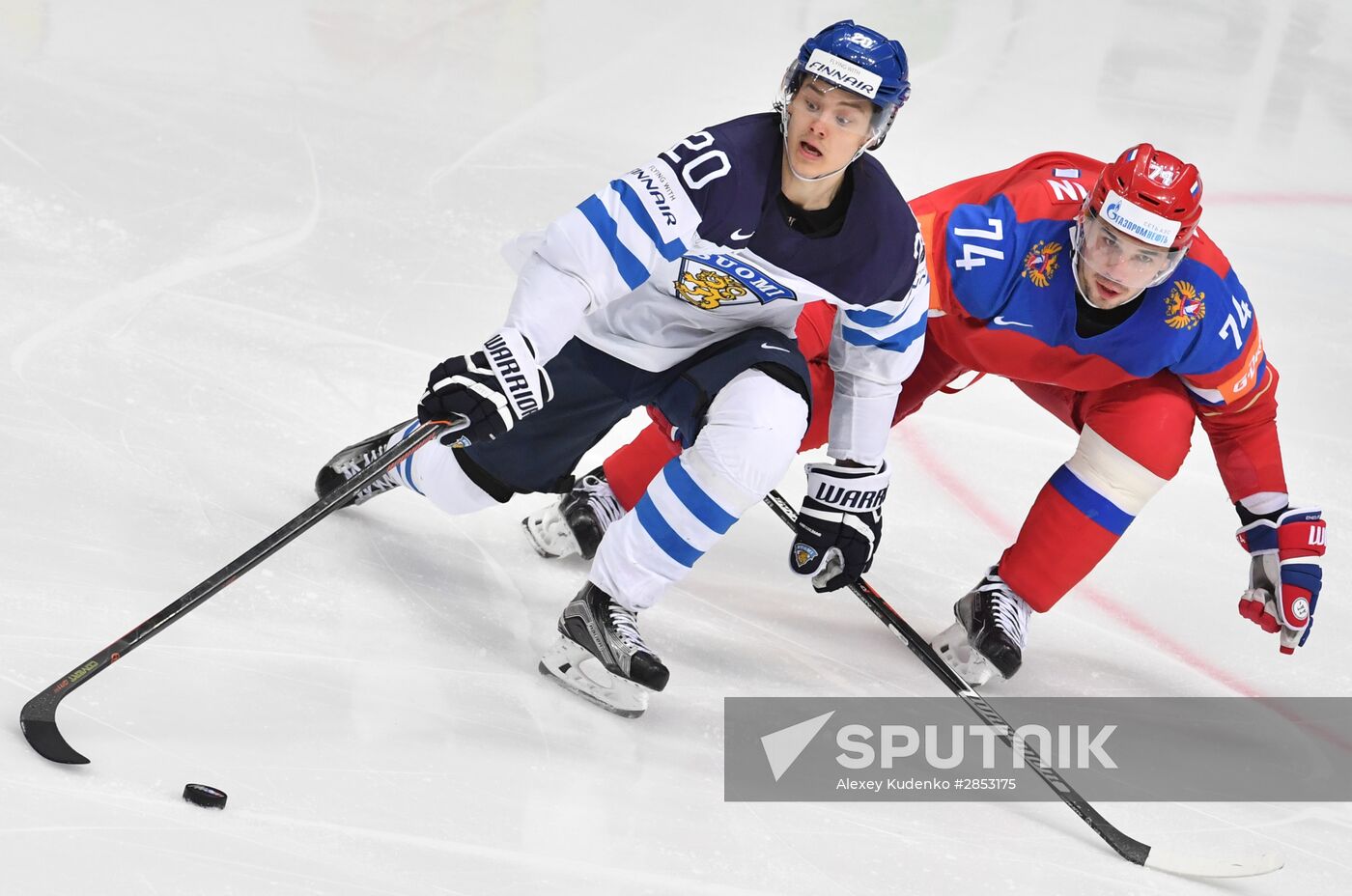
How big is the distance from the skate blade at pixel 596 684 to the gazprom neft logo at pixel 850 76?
39.6 inches

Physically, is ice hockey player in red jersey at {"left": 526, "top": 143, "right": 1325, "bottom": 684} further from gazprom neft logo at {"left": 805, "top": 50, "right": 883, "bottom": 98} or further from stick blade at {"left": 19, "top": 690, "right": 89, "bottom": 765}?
stick blade at {"left": 19, "top": 690, "right": 89, "bottom": 765}

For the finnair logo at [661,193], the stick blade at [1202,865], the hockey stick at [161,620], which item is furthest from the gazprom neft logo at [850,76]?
the stick blade at [1202,865]

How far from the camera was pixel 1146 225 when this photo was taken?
264cm

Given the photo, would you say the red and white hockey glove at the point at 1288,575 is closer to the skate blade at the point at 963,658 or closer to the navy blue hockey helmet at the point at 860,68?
the skate blade at the point at 963,658

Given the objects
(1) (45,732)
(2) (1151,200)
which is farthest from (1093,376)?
(1) (45,732)

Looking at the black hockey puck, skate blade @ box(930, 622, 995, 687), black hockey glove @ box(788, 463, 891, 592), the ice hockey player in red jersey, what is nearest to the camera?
the black hockey puck

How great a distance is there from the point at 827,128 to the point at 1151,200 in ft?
2.14

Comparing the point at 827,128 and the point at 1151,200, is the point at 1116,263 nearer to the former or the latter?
the point at 1151,200

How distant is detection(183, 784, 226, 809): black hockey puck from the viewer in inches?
76.1

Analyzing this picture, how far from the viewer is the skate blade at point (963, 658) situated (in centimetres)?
293

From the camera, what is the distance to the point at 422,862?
6.41 ft

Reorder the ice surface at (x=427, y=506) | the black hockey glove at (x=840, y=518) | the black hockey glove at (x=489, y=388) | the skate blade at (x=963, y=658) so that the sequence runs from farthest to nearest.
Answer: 1. the skate blade at (x=963, y=658)
2. the black hockey glove at (x=840, y=518)
3. the black hockey glove at (x=489, y=388)
4. the ice surface at (x=427, y=506)

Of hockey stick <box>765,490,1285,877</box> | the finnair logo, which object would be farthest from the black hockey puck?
hockey stick <box>765,490,1285,877</box>

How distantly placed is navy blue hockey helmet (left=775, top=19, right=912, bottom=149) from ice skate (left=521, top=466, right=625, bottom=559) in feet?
3.07
